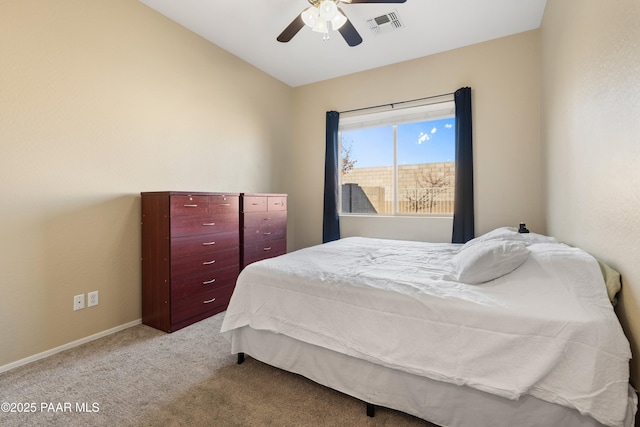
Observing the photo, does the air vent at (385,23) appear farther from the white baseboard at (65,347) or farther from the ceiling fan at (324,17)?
the white baseboard at (65,347)

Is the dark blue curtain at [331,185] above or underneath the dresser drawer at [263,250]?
above

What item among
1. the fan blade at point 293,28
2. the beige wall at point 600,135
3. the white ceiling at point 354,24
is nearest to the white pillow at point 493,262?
the beige wall at point 600,135

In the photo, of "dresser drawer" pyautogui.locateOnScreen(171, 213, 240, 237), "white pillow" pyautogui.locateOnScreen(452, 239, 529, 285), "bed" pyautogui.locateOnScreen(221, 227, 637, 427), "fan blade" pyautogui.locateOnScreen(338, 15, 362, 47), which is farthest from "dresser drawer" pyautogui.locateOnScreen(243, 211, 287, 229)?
"white pillow" pyautogui.locateOnScreen(452, 239, 529, 285)

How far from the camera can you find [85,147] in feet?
7.29

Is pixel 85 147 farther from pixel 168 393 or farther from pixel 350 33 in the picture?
pixel 350 33

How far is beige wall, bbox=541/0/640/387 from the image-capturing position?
1.10 m

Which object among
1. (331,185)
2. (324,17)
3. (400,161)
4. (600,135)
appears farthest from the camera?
(331,185)

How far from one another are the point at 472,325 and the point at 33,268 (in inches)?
108

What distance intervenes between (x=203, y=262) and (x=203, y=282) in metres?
0.19

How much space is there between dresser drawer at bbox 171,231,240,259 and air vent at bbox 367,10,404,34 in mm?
2570

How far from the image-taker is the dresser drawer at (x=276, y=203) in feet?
11.3

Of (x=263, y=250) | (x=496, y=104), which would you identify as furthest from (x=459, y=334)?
(x=496, y=104)

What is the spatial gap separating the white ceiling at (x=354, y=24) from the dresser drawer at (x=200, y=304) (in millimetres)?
2695

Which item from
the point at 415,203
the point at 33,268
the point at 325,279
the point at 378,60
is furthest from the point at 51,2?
the point at 415,203
